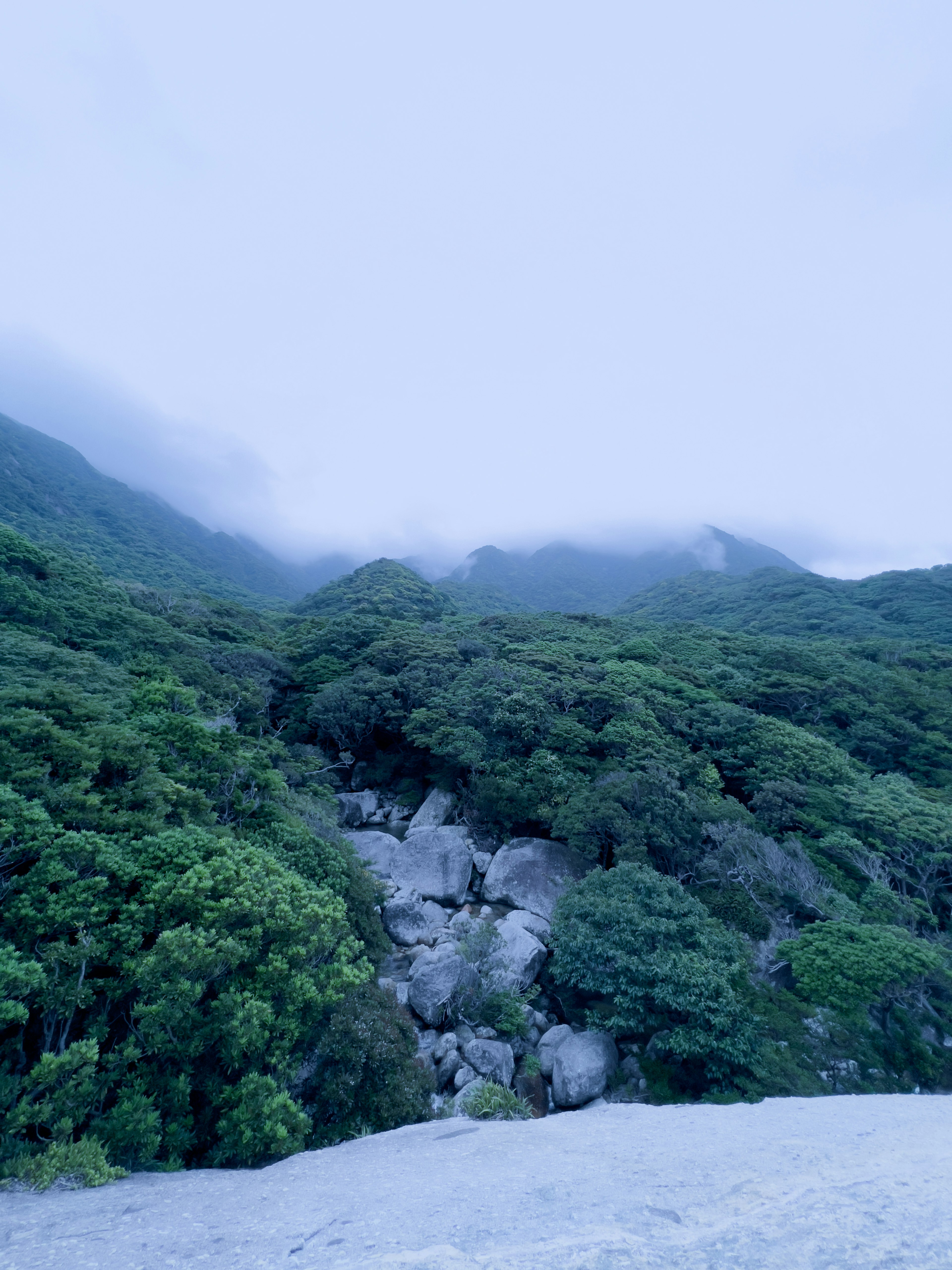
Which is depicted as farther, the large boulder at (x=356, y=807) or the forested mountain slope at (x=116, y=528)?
the forested mountain slope at (x=116, y=528)

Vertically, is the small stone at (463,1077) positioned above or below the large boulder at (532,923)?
below

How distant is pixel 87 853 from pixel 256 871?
264 centimetres

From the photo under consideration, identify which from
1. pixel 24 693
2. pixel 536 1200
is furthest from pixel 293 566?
pixel 536 1200

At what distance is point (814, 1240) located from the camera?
455 centimetres

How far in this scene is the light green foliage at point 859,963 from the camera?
10.3 m

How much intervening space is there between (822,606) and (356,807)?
59.4m

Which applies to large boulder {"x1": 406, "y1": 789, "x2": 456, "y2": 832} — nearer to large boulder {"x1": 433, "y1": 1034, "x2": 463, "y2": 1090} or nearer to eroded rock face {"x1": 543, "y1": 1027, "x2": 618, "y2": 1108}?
large boulder {"x1": 433, "y1": 1034, "x2": 463, "y2": 1090}

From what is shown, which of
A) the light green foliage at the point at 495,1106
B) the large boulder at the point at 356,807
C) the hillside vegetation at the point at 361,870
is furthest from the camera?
the large boulder at the point at 356,807

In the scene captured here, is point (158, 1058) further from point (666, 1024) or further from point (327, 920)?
point (666, 1024)

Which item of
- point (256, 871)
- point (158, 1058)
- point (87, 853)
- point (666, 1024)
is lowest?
point (666, 1024)

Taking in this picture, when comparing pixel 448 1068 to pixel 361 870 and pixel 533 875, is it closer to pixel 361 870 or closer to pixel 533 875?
pixel 361 870

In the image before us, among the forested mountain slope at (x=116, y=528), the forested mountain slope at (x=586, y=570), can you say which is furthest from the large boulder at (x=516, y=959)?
the forested mountain slope at (x=586, y=570)

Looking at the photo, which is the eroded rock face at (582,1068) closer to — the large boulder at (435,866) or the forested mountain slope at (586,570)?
the large boulder at (435,866)

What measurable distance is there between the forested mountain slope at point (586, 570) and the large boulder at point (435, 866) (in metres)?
73.2
